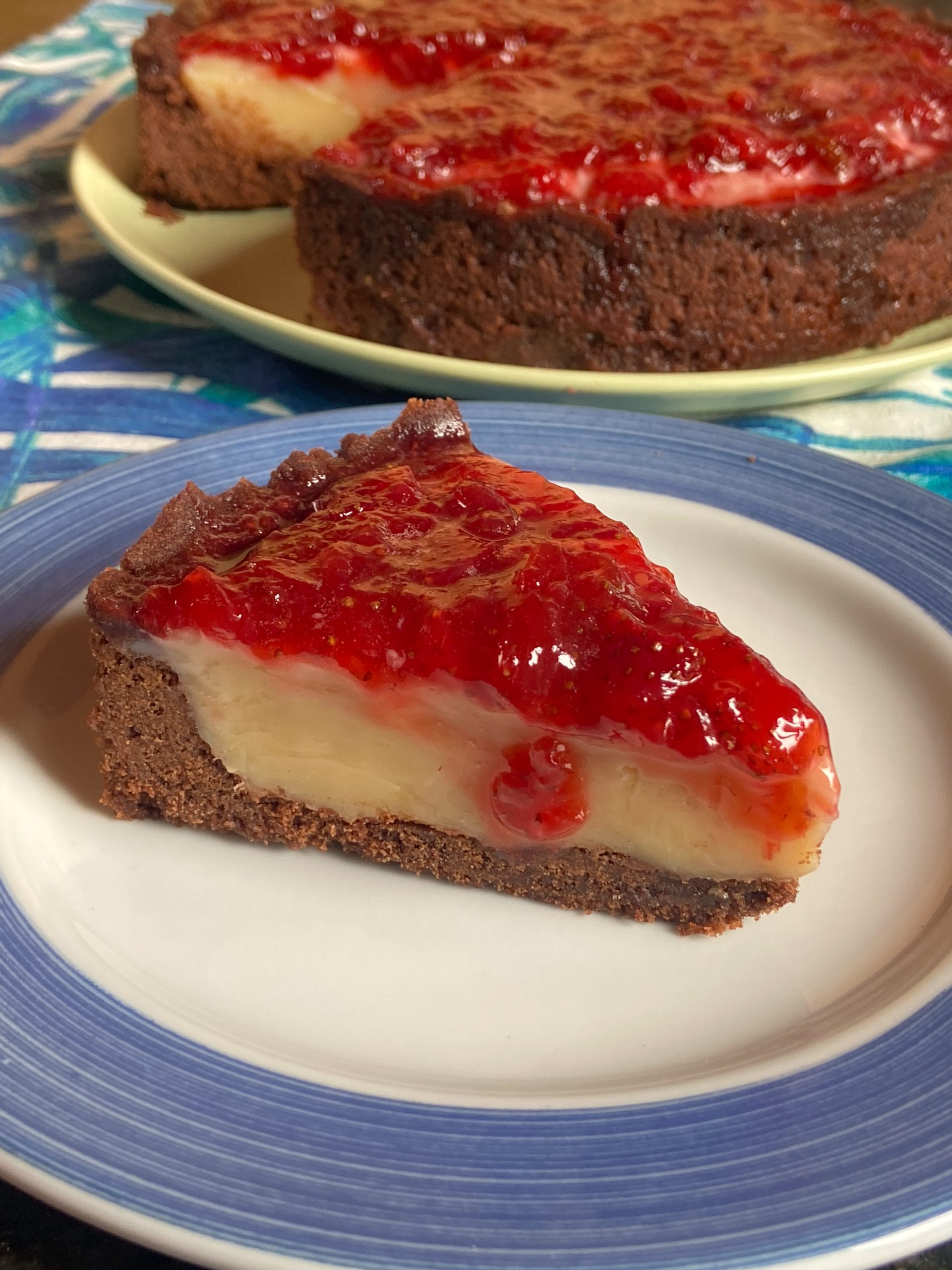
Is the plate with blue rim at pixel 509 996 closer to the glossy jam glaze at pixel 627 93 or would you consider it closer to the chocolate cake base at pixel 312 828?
the chocolate cake base at pixel 312 828

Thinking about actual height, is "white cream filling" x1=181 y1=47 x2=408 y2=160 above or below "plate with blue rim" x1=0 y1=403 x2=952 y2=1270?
above

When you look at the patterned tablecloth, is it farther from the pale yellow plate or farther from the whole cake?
the whole cake

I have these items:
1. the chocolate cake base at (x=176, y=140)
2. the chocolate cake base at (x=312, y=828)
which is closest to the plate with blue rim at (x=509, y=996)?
the chocolate cake base at (x=312, y=828)

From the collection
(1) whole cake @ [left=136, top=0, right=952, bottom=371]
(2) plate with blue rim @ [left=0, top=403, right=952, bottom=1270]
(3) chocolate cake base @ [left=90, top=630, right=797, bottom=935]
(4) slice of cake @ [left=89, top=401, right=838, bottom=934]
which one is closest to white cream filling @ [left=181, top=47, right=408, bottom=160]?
(1) whole cake @ [left=136, top=0, right=952, bottom=371]

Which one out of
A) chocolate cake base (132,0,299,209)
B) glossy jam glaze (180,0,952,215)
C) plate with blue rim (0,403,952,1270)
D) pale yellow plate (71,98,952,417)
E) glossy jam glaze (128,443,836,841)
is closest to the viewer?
plate with blue rim (0,403,952,1270)

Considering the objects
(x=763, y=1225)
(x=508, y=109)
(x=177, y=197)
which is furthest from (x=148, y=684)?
(x=177, y=197)

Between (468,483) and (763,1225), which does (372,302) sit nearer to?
(468,483)
